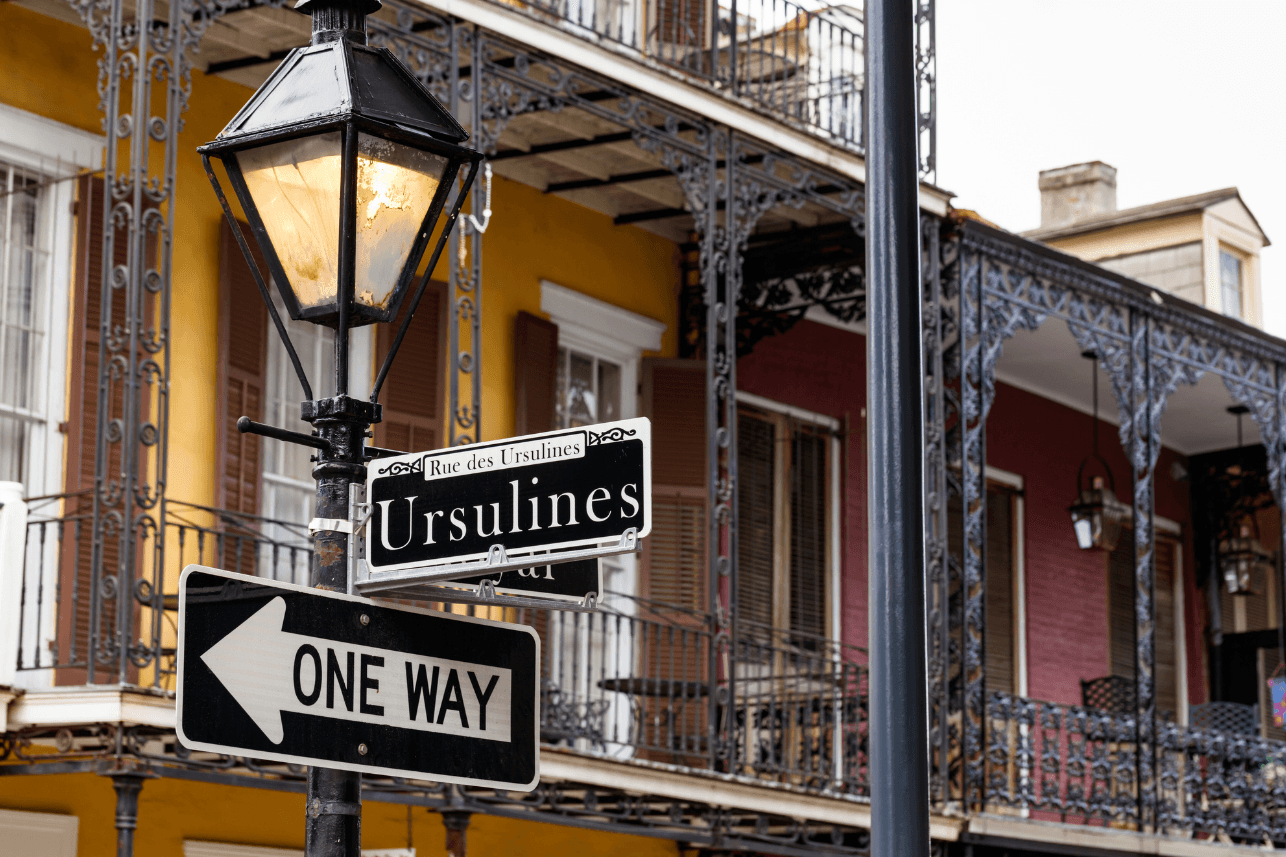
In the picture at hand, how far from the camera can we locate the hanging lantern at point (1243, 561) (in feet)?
62.3

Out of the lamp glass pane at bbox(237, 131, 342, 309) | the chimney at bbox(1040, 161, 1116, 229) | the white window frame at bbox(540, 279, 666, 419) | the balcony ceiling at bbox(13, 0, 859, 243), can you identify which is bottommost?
the lamp glass pane at bbox(237, 131, 342, 309)

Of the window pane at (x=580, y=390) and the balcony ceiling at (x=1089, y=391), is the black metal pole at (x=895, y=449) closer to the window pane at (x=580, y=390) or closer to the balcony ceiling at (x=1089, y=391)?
the window pane at (x=580, y=390)

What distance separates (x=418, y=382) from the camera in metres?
12.3

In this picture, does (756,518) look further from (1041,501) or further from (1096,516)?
(1041,501)

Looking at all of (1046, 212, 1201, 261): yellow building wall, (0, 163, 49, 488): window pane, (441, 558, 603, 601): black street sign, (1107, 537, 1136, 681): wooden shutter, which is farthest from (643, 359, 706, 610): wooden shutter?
(441, 558, 603, 601): black street sign

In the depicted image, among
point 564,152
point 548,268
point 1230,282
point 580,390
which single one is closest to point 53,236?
point 564,152

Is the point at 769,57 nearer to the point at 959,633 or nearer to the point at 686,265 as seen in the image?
the point at 686,265

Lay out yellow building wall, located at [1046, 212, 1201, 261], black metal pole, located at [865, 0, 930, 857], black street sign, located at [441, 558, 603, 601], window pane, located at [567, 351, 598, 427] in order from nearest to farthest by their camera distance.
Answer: black street sign, located at [441, 558, 603, 601] → black metal pole, located at [865, 0, 930, 857] → window pane, located at [567, 351, 598, 427] → yellow building wall, located at [1046, 212, 1201, 261]

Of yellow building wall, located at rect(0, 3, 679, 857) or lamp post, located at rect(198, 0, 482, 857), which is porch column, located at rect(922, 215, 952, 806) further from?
lamp post, located at rect(198, 0, 482, 857)

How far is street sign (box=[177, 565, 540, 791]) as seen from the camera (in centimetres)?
333

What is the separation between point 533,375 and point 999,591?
5.85 metres

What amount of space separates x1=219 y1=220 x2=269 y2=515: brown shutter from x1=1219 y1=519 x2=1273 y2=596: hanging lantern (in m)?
10.8

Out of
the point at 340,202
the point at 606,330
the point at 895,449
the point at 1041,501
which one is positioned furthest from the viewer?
the point at 1041,501

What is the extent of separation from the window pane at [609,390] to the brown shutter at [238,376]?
9.99 ft
